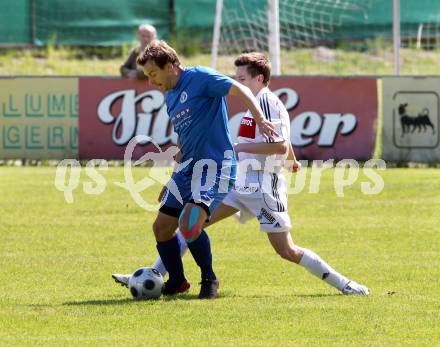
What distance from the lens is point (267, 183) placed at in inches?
331

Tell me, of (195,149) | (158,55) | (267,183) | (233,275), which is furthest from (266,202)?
(158,55)

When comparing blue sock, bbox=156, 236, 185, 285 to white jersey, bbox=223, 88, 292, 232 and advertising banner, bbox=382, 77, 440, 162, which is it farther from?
advertising banner, bbox=382, 77, 440, 162

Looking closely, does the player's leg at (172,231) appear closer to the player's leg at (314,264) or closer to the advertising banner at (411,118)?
the player's leg at (314,264)

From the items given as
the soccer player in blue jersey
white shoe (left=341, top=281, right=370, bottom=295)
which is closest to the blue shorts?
the soccer player in blue jersey

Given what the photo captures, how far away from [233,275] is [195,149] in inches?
64.0

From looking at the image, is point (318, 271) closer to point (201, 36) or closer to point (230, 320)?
point (230, 320)

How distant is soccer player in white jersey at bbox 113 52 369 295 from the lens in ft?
27.1

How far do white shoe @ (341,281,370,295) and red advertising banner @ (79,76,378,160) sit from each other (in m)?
9.53

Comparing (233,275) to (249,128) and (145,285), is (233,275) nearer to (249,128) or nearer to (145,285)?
(145,285)

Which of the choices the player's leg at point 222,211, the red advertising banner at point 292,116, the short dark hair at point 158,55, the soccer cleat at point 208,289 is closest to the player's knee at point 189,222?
the soccer cleat at point 208,289

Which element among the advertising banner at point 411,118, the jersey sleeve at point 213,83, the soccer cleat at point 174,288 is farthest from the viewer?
the advertising banner at point 411,118

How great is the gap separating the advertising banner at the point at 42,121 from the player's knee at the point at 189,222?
1056 centimetres

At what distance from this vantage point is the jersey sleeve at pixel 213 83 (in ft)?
25.7

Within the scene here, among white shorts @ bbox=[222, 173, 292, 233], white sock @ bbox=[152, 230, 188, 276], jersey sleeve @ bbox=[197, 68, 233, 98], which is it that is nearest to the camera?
jersey sleeve @ bbox=[197, 68, 233, 98]
